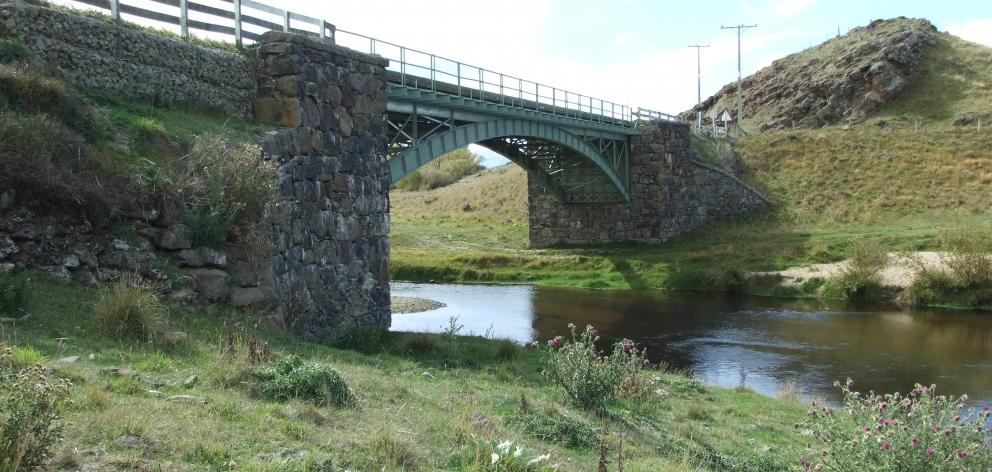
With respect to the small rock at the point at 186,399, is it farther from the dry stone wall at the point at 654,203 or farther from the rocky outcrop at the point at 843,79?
the rocky outcrop at the point at 843,79

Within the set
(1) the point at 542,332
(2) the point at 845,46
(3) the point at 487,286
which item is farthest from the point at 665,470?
(2) the point at 845,46

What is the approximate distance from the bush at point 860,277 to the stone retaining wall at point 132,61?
961 inches

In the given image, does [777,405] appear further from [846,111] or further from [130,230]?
[846,111]

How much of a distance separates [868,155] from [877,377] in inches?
1355

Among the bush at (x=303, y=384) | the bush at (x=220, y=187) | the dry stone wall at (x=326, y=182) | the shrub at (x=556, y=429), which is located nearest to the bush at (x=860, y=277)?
the dry stone wall at (x=326, y=182)

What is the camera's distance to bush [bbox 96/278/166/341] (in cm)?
828

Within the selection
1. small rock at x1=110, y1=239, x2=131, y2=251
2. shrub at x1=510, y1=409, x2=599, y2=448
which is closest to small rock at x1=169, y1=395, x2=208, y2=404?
shrub at x1=510, y1=409, x2=599, y2=448

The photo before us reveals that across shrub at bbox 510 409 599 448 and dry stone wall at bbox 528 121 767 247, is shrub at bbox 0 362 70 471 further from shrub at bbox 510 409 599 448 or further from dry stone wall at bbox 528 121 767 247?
dry stone wall at bbox 528 121 767 247

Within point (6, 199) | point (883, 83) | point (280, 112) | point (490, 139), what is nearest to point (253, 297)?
point (6, 199)

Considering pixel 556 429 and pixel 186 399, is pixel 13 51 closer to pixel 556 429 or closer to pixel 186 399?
pixel 186 399

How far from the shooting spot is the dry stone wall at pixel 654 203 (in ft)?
141

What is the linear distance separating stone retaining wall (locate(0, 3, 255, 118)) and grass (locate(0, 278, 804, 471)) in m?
4.95

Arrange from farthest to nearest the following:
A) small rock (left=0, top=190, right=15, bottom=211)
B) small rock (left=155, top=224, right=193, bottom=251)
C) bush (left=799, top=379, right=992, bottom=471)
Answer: small rock (left=155, top=224, right=193, bottom=251) → small rock (left=0, top=190, right=15, bottom=211) → bush (left=799, top=379, right=992, bottom=471)

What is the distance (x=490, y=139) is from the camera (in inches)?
1196
